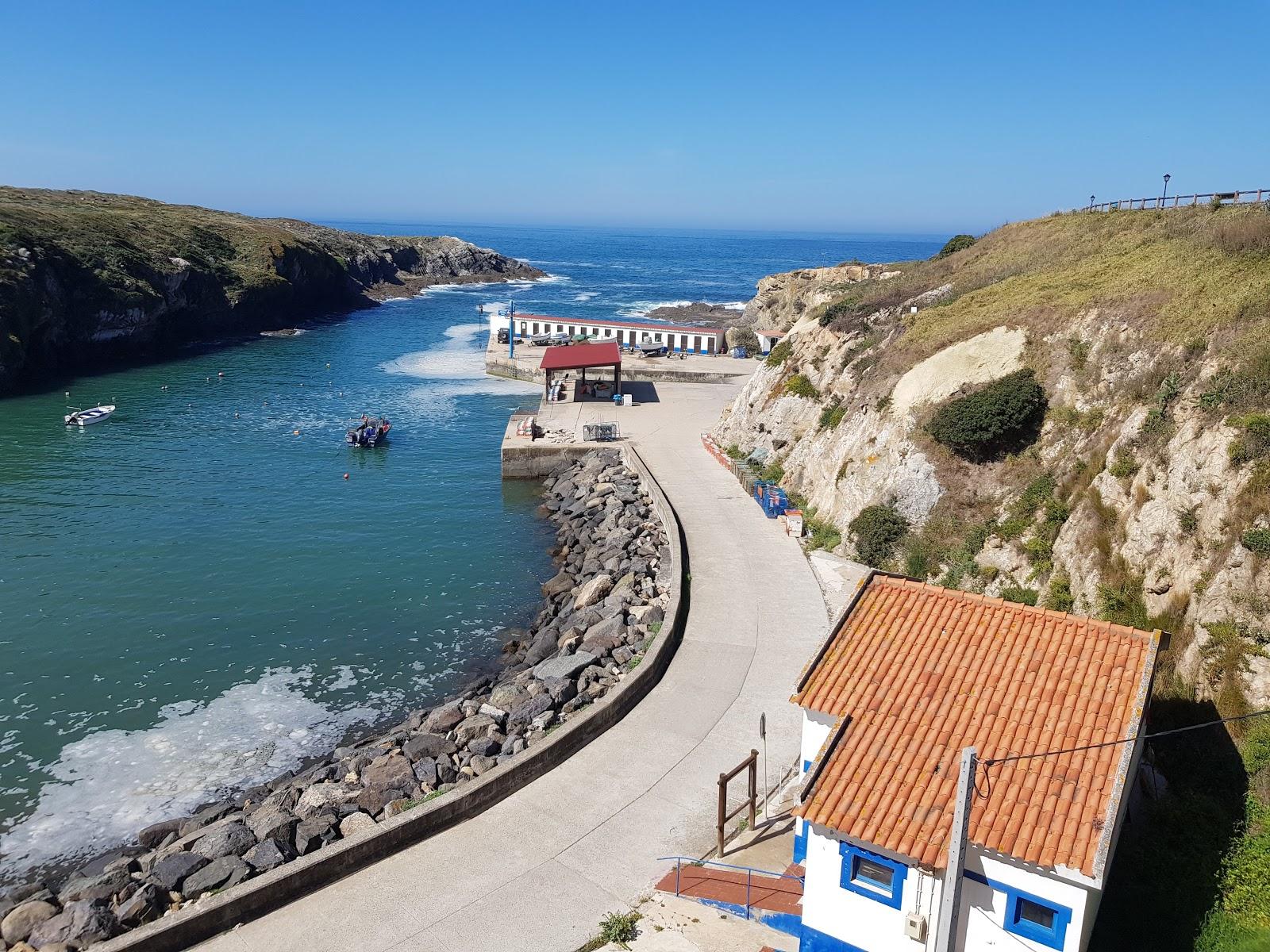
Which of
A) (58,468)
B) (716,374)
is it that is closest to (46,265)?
(58,468)

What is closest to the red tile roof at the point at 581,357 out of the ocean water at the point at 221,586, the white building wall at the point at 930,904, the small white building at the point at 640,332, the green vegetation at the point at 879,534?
the ocean water at the point at 221,586

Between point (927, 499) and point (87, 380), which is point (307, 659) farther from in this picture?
point (87, 380)

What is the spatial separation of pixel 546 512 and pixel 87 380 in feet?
143

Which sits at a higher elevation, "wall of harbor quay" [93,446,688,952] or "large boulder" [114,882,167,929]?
"wall of harbor quay" [93,446,688,952]

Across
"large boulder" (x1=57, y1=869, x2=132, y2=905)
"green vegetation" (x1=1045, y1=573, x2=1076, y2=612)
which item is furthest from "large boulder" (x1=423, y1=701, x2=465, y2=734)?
"green vegetation" (x1=1045, y1=573, x2=1076, y2=612)

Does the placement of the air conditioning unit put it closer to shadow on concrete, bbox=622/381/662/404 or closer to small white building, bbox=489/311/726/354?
shadow on concrete, bbox=622/381/662/404

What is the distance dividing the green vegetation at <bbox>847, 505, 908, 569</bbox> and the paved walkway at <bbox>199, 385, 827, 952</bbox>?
8.22 feet

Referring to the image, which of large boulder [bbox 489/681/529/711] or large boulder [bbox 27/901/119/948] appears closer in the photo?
large boulder [bbox 27/901/119/948]

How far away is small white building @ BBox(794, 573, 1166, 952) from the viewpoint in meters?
9.62

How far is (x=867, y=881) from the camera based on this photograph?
10398 mm

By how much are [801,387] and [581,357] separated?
680 inches

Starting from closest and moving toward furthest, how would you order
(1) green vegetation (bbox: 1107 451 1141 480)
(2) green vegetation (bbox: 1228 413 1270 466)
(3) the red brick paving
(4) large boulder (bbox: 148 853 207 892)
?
(3) the red brick paving → (4) large boulder (bbox: 148 853 207 892) → (2) green vegetation (bbox: 1228 413 1270 466) → (1) green vegetation (bbox: 1107 451 1141 480)

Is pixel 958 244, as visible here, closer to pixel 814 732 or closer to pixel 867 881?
pixel 814 732

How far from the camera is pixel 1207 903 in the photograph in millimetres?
11867
